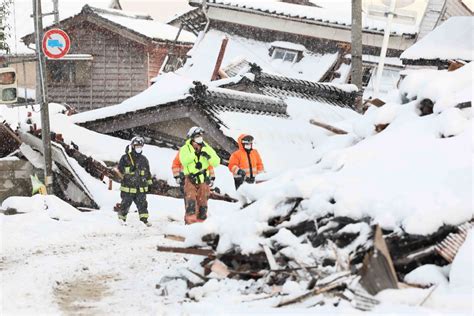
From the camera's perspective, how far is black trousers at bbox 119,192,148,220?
40.3ft

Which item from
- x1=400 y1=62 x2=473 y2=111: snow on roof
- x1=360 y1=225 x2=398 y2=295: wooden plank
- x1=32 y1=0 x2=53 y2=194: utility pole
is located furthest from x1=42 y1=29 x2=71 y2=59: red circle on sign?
x1=360 y1=225 x2=398 y2=295: wooden plank

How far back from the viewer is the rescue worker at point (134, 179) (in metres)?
12.3

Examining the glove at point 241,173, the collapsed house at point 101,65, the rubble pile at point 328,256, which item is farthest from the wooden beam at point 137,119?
the collapsed house at point 101,65

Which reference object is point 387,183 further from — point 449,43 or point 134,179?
point 449,43

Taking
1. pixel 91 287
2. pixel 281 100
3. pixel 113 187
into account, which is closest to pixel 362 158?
pixel 91 287

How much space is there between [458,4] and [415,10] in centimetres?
350

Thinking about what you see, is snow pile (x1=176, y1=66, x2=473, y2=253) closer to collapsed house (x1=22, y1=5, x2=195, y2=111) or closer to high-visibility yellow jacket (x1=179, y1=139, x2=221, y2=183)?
high-visibility yellow jacket (x1=179, y1=139, x2=221, y2=183)

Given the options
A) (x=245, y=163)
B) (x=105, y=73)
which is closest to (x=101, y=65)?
(x=105, y=73)

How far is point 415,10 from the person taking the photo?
26.9 m

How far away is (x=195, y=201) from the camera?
11.1m

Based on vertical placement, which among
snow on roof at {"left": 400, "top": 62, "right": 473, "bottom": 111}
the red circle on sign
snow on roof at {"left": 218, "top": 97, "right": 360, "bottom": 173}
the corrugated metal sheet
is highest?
the red circle on sign

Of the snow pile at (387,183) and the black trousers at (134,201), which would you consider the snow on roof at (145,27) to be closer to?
the black trousers at (134,201)

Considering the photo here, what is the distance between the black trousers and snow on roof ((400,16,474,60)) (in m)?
7.81

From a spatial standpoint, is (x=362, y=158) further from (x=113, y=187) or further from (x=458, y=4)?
(x=458, y=4)
